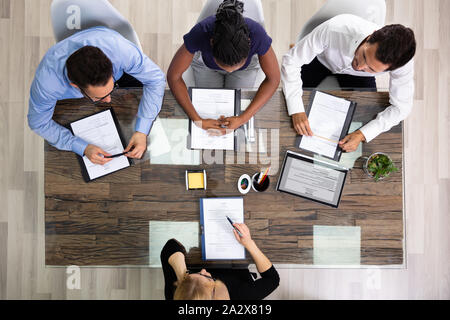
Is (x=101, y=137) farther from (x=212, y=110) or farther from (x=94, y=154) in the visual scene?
(x=212, y=110)

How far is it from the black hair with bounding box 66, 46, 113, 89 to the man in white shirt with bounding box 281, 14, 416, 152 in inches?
32.6

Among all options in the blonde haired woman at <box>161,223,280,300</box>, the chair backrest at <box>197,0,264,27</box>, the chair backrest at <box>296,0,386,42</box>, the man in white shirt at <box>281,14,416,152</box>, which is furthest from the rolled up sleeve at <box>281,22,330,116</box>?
the blonde haired woman at <box>161,223,280,300</box>

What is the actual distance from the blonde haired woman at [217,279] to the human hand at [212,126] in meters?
0.45

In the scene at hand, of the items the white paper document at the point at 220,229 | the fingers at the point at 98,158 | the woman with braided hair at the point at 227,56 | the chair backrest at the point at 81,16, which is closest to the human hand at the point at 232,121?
the woman with braided hair at the point at 227,56

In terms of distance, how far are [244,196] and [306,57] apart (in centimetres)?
77

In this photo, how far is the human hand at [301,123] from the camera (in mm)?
1406

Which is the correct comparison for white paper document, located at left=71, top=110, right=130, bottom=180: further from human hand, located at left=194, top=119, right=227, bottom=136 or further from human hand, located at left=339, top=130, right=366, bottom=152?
human hand, located at left=339, top=130, right=366, bottom=152

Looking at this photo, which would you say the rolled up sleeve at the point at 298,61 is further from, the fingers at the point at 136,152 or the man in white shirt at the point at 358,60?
the fingers at the point at 136,152

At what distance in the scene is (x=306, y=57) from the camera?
4.86 ft

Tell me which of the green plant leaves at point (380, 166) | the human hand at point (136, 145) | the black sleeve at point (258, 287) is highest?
the human hand at point (136, 145)

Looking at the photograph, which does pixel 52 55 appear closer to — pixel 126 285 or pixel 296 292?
pixel 126 285

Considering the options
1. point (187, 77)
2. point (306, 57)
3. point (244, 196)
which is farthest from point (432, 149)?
point (187, 77)

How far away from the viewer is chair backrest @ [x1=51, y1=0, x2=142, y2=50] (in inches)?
51.6

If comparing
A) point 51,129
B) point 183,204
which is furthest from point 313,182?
point 51,129
